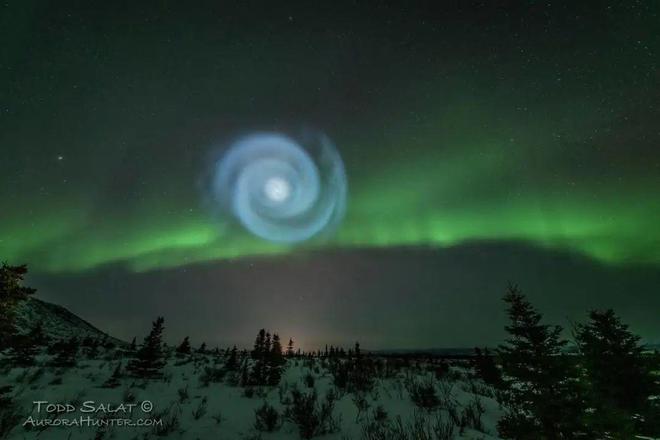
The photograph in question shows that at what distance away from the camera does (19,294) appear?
6.89 meters

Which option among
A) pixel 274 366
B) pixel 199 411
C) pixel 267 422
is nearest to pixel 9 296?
pixel 199 411

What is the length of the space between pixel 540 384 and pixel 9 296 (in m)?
12.0

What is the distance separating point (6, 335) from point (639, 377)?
16.7 meters

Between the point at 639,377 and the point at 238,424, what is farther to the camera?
the point at 639,377

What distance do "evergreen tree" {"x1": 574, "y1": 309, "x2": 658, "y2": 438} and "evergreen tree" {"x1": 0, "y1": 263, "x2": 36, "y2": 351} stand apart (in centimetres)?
1364

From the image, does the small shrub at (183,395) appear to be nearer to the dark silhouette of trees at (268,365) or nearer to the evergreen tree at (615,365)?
the dark silhouette of trees at (268,365)

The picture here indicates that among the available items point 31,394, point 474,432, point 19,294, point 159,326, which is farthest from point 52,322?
point 474,432

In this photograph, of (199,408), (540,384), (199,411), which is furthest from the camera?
(199,408)

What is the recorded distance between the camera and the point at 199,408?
8.28 metres

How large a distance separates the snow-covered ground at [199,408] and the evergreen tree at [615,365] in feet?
10.5

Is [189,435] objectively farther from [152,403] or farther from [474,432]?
[474,432]

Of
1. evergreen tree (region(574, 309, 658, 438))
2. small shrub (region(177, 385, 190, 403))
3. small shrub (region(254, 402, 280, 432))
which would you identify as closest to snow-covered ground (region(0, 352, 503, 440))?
small shrub (region(177, 385, 190, 403))

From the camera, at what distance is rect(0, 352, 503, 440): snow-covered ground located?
6637 millimetres

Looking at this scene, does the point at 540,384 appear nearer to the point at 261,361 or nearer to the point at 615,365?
the point at 615,365
